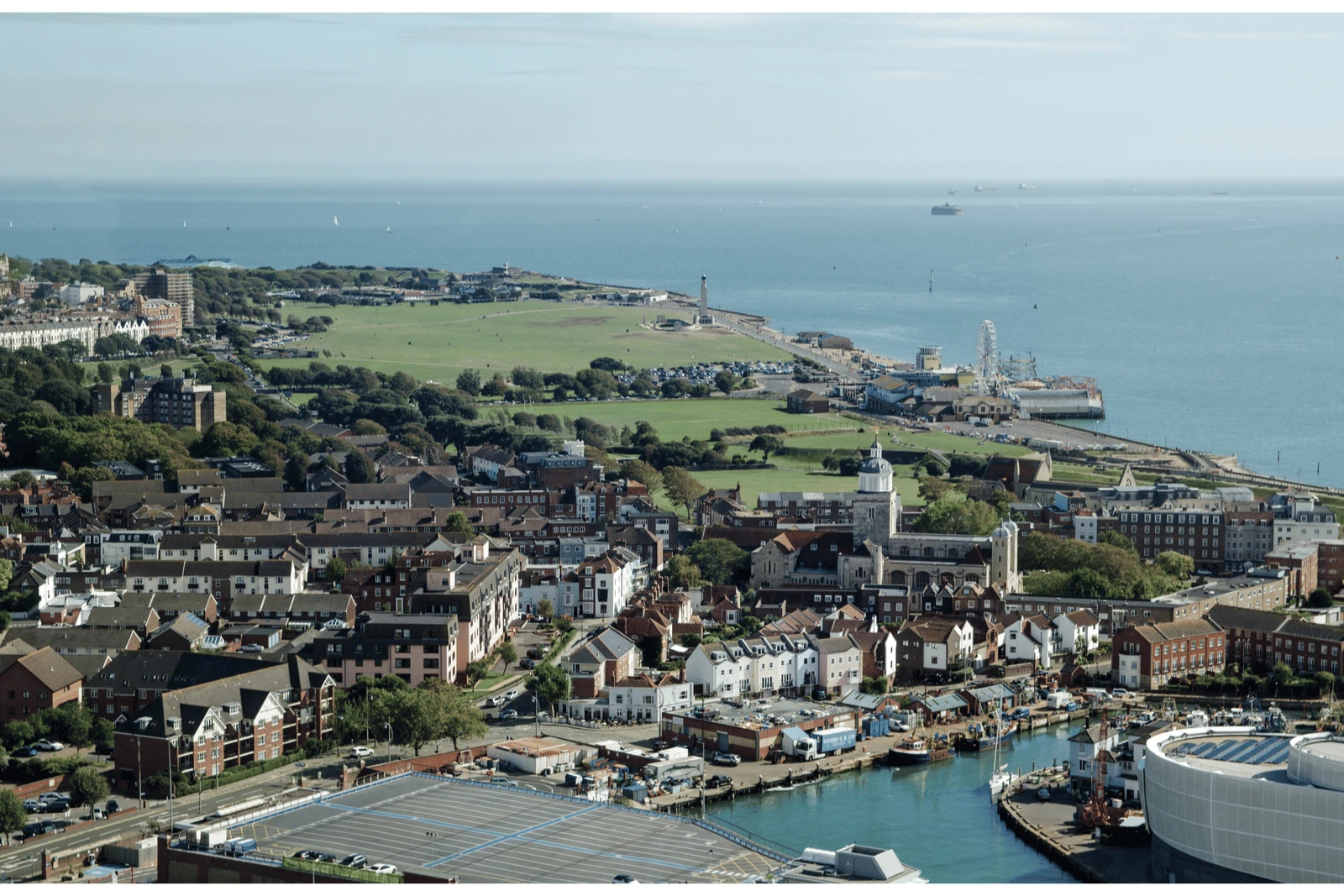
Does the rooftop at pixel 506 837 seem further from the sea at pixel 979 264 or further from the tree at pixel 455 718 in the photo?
the sea at pixel 979 264

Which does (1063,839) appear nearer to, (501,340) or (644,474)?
(644,474)

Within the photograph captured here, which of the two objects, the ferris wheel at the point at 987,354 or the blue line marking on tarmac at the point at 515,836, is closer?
the blue line marking on tarmac at the point at 515,836

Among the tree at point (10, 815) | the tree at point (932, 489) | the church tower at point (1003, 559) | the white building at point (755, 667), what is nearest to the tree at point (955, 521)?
the church tower at point (1003, 559)

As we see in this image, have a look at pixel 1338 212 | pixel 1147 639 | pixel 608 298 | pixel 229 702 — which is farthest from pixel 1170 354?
pixel 1338 212

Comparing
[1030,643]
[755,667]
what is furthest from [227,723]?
[1030,643]

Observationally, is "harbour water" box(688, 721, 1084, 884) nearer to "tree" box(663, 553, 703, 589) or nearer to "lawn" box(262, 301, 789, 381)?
"tree" box(663, 553, 703, 589)

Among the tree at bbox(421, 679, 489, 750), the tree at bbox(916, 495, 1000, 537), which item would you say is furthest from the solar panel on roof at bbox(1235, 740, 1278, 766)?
the tree at bbox(916, 495, 1000, 537)

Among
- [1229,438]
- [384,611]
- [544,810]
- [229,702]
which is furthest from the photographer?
[1229,438]

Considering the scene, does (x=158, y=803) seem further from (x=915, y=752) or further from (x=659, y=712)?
(x=915, y=752)
